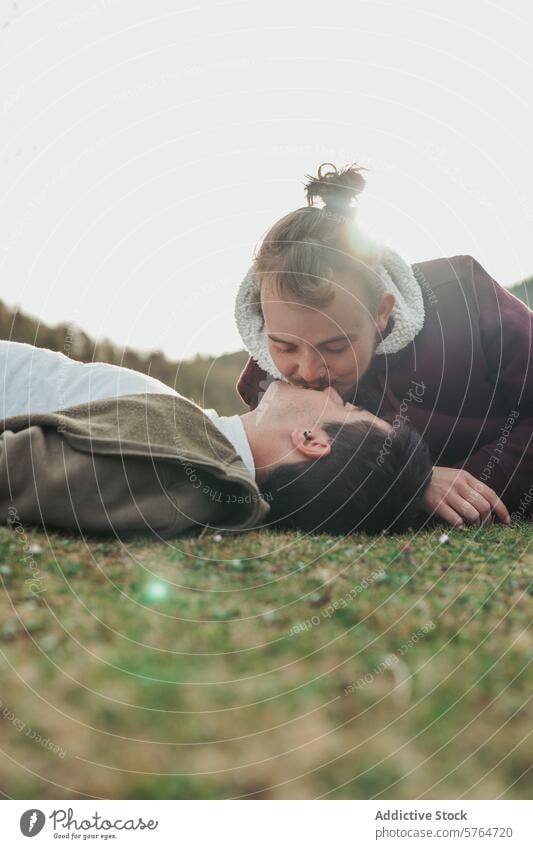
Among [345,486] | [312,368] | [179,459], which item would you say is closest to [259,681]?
[179,459]

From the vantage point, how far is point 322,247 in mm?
3275

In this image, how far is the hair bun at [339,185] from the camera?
348 cm

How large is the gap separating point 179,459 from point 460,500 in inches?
42.0

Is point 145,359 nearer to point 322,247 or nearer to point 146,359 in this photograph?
point 146,359

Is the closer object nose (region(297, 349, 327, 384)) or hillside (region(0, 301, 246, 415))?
nose (region(297, 349, 327, 384))

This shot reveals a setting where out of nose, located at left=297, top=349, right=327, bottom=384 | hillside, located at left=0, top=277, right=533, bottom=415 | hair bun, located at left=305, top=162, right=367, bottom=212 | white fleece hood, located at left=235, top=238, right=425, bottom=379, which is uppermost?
hair bun, located at left=305, top=162, right=367, bottom=212

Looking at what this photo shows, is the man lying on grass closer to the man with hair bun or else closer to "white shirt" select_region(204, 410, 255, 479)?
"white shirt" select_region(204, 410, 255, 479)

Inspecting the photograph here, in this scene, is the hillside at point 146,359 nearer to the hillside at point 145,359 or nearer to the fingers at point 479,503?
the hillside at point 145,359

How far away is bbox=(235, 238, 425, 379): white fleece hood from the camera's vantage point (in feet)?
11.3

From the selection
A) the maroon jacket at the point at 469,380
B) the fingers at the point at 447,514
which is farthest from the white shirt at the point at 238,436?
the maroon jacket at the point at 469,380

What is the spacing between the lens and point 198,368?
18.6 ft

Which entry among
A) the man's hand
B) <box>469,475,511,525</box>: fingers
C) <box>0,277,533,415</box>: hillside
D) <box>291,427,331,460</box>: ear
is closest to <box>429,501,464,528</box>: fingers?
the man's hand

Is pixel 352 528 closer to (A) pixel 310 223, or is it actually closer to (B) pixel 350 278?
(B) pixel 350 278
